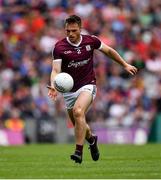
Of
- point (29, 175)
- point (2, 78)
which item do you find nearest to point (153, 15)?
point (2, 78)

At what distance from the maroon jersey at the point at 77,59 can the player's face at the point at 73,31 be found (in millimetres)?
171

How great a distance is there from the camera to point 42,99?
26.3 m

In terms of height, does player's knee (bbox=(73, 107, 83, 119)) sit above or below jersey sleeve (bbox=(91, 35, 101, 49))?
below

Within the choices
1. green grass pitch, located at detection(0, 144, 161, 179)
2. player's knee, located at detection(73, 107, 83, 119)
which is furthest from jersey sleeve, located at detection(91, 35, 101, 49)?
green grass pitch, located at detection(0, 144, 161, 179)

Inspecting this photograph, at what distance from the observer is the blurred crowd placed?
86.6 ft

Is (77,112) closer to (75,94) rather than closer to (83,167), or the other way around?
(75,94)

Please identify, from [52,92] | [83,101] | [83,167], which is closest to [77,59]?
[83,101]

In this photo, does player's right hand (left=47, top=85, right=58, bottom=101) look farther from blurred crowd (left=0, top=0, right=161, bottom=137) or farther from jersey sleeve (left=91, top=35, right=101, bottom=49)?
blurred crowd (left=0, top=0, right=161, bottom=137)

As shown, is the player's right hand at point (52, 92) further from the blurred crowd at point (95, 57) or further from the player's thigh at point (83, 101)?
the blurred crowd at point (95, 57)

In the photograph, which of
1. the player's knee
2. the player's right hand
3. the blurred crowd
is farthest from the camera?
the blurred crowd

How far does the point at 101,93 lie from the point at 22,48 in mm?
3130

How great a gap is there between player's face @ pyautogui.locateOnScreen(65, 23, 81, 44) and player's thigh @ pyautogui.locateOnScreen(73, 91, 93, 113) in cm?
89

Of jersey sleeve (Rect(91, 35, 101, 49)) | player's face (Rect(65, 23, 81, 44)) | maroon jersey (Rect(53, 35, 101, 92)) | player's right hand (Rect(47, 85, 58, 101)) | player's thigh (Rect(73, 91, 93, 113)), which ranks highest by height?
player's face (Rect(65, 23, 81, 44))

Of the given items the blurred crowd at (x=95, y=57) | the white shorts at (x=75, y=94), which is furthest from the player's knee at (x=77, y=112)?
the blurred crowd at (x=95, y=57)
